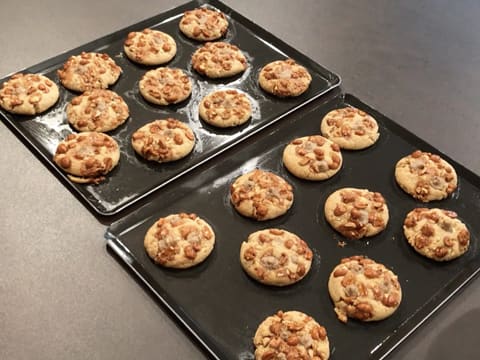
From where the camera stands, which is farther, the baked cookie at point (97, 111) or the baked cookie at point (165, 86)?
the baked cookie at point (165, 86)

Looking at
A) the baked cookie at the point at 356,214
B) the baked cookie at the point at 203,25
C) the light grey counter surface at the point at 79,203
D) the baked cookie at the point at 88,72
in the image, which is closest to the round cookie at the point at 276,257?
the baked cookie at the point at 356,214

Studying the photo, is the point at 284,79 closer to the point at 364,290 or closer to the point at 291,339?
the point at 364,290

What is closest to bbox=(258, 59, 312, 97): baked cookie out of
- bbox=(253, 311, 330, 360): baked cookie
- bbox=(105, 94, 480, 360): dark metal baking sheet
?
bbox=(105, 94, 480, 360): dark metal baking sheet

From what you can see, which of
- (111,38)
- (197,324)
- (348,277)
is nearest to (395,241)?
(348,277)

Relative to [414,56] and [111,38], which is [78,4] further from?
[414,56]

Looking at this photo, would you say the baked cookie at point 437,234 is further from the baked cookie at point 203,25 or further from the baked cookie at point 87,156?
the baked cookie at point 203,25

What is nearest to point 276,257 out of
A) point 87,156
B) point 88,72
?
point 87,156

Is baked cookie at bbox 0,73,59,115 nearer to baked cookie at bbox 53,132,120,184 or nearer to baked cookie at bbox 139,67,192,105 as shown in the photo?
baked cookie at bbox 53,132,120,184
